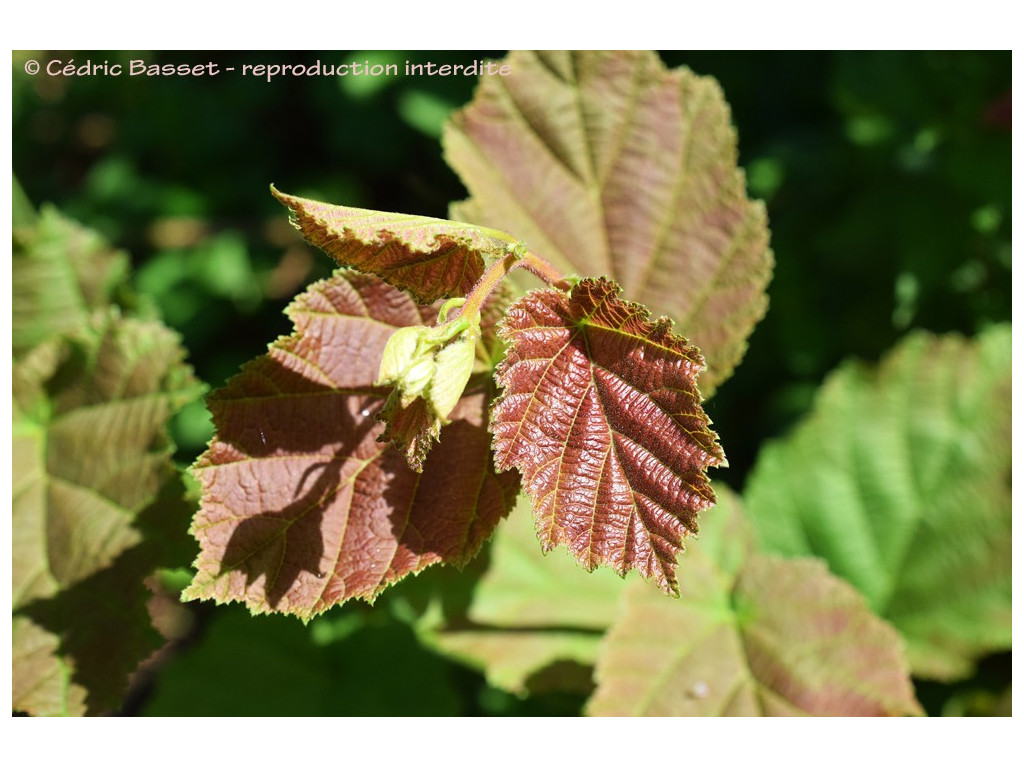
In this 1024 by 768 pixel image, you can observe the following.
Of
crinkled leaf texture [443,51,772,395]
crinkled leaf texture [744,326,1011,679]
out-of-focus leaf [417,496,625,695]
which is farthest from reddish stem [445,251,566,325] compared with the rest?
crinkled leaf texture [744,326,1011,679]

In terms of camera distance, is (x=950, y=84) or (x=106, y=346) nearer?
(x=106, y=346)

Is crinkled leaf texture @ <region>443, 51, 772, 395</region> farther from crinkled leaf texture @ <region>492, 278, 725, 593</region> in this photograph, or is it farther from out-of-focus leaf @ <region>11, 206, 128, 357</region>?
out-of-focus leaf @ <region>11, 206, 128, 357</region>

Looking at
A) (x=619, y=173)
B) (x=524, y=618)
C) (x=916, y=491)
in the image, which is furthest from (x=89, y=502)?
(x=916, y=491)

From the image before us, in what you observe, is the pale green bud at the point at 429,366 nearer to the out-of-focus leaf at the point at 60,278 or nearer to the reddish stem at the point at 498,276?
the reddish stem at the point at 498,276

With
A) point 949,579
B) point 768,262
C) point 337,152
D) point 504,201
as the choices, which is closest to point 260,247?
point 337,152

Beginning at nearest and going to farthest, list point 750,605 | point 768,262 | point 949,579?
point 768,262
point 750,605
point 949,579

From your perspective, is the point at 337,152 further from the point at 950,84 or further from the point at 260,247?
the point at 950,84

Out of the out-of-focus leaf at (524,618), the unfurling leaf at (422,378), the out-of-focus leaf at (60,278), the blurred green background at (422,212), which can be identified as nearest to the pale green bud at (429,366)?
the unfurling leaf at (422,378)
